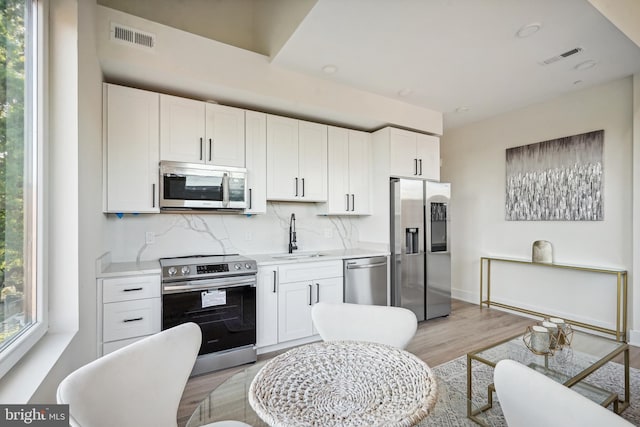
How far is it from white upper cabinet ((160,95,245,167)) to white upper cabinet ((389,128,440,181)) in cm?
186

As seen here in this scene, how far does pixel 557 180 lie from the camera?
3.69 meters

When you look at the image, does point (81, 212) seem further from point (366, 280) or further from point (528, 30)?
point (528, 30)

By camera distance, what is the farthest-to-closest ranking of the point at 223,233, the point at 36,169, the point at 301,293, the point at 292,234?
the point at 292,234 → the point at 223,233 → the point at 301,293 → the point at 36,169

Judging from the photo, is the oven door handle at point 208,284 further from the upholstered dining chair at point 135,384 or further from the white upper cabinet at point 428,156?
the white upper cabinet at point 428,156

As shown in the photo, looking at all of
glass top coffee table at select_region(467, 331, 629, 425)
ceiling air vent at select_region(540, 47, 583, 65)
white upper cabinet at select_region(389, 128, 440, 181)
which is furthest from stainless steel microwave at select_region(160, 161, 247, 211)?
ceiling air vent at select_region(540, 47, 583, 65)

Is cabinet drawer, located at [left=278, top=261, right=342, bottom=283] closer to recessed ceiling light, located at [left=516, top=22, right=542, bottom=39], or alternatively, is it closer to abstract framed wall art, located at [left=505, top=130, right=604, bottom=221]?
recessed ceiling light, located at [left=516, top=22, right=542, bottom=39]

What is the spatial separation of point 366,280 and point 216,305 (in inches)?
66.3

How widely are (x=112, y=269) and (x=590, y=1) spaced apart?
398 centimetres

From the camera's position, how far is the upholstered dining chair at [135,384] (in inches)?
33.3

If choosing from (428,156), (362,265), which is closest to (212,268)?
(362,265)

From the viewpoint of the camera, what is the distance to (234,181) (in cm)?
294

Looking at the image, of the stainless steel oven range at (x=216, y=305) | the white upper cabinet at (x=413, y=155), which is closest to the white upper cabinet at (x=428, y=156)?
the white upper cabinet at (x=413, y=155)

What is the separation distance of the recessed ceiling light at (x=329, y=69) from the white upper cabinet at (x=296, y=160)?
64cm

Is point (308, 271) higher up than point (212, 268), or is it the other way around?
point (212, 268)
